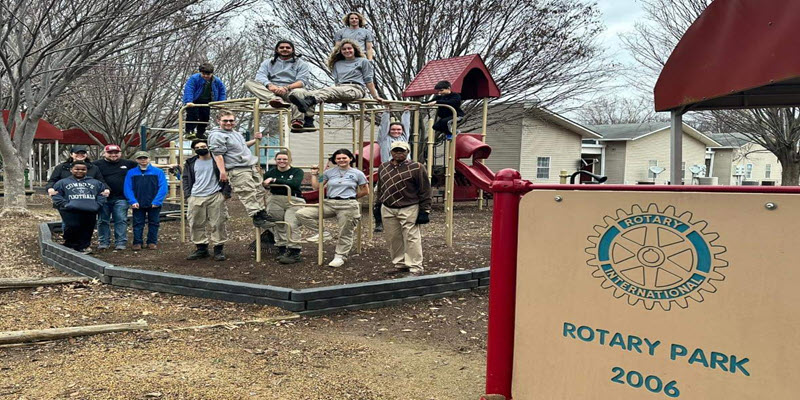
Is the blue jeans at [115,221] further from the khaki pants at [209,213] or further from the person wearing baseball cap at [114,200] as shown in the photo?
the khaki pants at [209,213]

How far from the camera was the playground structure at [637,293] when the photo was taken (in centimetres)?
206

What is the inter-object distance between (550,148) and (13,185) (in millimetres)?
22934

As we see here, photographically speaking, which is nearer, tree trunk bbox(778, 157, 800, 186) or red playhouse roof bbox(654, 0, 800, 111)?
red playhouse roof bbox(654, 0, 800, 111)

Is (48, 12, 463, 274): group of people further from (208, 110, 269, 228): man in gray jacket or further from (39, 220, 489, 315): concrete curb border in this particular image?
(39, 220, 489, 315): concrete curb border

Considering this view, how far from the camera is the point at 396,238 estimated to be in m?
7.00

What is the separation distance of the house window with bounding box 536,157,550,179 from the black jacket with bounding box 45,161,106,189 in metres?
23.5

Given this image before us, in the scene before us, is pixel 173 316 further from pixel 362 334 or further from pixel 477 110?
pixel 477 110

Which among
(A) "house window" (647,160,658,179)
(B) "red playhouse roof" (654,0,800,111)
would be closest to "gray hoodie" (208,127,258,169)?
(B) "red playhouse roof" (654,0,800,111)

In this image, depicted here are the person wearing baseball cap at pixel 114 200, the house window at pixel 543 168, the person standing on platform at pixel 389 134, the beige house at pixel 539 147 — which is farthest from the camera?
the house window at pixel 543 168

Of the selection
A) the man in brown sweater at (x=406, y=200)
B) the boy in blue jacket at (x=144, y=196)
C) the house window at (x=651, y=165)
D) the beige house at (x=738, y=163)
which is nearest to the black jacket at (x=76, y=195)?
the boy in blue jacket at (x=144, y=196)

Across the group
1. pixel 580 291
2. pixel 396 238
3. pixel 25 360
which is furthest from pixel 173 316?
pixel 580 291

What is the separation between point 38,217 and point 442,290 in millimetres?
10322

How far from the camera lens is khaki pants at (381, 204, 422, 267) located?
675 cm

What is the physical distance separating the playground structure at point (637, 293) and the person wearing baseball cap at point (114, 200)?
7.21 meters
